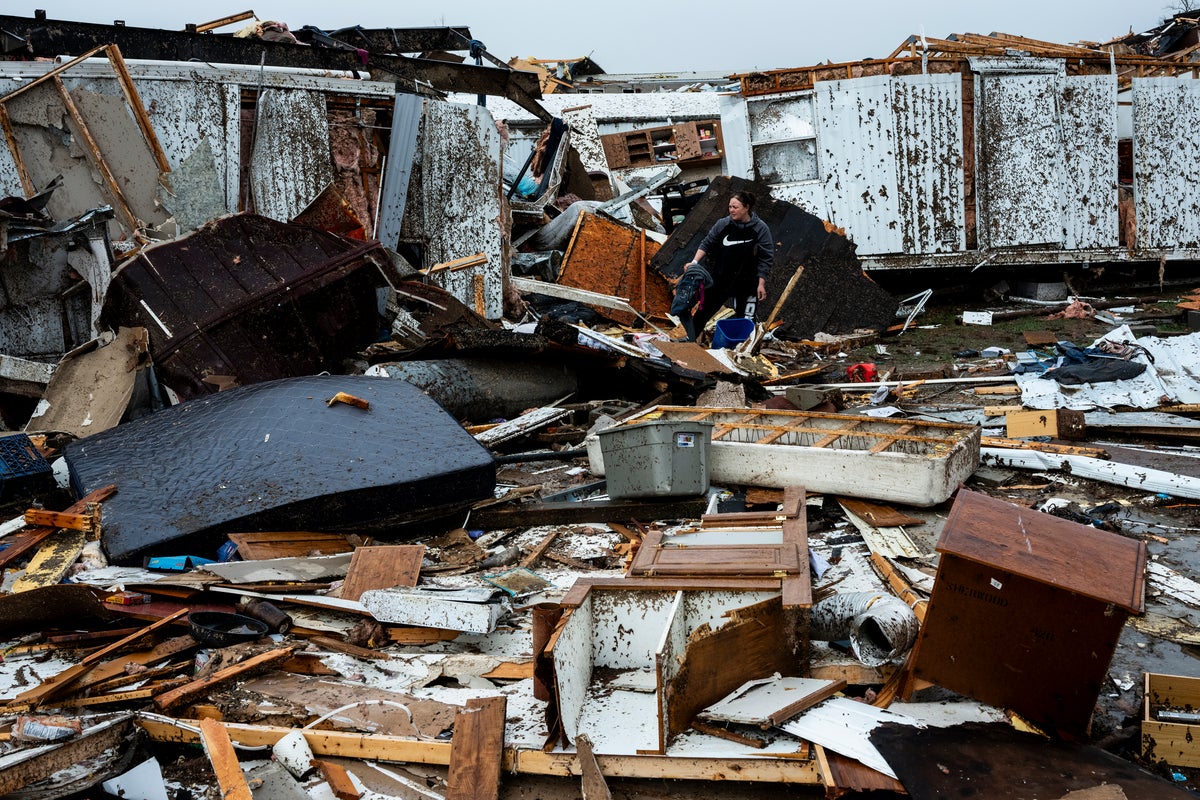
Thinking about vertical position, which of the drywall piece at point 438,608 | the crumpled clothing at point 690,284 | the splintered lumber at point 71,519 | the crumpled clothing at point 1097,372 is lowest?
the crumpled clothing at point 1097,372

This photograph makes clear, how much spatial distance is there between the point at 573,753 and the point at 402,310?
18.2ft

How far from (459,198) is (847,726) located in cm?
792

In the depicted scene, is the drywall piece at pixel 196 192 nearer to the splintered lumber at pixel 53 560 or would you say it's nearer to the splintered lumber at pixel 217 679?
the splintered lumber at pixel 53 560

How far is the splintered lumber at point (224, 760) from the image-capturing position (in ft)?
8.70

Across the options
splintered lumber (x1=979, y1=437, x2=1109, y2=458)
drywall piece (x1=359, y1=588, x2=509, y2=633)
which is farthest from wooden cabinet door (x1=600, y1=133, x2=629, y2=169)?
drywall piece (x1=359, y1=588, x2=509, y2=633)

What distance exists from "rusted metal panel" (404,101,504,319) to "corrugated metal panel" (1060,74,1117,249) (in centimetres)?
844

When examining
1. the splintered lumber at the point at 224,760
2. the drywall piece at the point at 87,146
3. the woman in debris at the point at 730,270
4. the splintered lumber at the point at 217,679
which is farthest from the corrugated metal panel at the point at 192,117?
the splintered lumber at the point at 224,760

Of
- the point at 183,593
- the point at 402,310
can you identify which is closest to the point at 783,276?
the point at 402,310

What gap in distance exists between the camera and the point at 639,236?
1182 cm

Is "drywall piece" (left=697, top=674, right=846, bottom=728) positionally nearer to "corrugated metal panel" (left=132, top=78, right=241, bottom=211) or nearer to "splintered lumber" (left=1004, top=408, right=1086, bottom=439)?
"splintered lumber" (left=1004, top=408, right=1086, bottom=439)

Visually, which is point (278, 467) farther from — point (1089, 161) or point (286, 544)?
point (1089, 161)

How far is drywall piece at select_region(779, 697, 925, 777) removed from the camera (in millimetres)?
2746

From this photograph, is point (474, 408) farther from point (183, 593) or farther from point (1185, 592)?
point (1185, 592)

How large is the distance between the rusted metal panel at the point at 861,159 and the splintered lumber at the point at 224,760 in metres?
12.1
